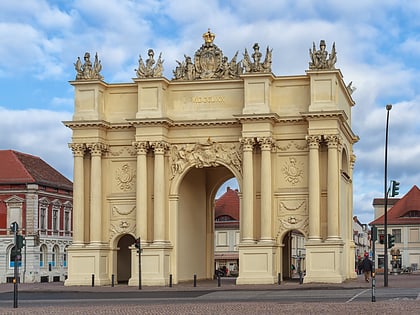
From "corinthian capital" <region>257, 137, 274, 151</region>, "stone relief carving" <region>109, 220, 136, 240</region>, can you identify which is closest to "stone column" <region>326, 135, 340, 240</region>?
"corinthian capital" <region>257, 137, 274, 151</region>

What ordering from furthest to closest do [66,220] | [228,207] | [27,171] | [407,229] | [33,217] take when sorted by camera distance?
1. [228,207]
2. [407,229]
3. [66,220]
4. [27,171]
5. [33,217]

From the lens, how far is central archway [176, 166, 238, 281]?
2226 inches

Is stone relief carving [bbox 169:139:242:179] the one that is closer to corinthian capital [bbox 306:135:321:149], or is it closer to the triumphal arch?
the triumphal arch

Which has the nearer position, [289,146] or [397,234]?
[289,146]

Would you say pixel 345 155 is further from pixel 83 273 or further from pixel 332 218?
pixel 83 273

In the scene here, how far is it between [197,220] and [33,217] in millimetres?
18939

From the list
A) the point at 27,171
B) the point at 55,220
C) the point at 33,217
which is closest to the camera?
the point at 33,217

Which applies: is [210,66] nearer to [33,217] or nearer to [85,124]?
[85,124]

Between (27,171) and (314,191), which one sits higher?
(27,171)

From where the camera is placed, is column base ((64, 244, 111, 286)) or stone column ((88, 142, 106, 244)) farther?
stone column ((88, 142, 106, 244))

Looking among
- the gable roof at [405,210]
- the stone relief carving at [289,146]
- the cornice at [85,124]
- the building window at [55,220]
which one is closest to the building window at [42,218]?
the building window at [55,220]

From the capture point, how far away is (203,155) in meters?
54.7

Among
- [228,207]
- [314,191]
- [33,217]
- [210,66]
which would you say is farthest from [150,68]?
[228,207]

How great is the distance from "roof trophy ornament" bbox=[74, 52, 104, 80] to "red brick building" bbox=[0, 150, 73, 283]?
20740mm
